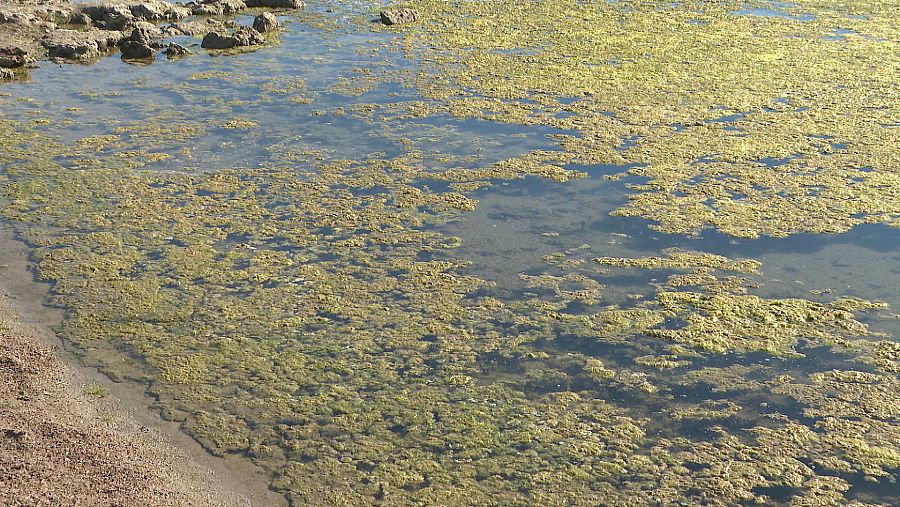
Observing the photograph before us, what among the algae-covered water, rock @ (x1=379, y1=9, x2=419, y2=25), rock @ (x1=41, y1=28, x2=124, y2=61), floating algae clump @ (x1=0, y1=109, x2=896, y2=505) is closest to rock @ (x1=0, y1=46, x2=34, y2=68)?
rock @ (x1=41, y1=28, x2=124, y2=61)

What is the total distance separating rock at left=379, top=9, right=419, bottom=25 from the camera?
10.7 meters

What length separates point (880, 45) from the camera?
9477mm

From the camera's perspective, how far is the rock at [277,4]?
11.6 metres

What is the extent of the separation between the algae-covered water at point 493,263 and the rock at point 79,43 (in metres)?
0.39

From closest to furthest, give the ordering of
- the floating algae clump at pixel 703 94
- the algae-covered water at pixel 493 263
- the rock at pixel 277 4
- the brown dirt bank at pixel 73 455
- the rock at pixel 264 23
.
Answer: the brown dirt bank at pixel 73 455 → the algae-covered water at pixel 493 263 → the floating algae clump at pixel 703 94 → the rock at pixel 264 23 → the rock at pixel 277 4

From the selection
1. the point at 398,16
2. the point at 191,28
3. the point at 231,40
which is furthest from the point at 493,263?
the point at 191,28

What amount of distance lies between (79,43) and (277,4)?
2.88 metres

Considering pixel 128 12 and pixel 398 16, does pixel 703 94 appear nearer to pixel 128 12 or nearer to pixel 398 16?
pixel 398 16

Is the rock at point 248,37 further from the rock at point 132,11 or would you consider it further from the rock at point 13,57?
the rock at point 13,57

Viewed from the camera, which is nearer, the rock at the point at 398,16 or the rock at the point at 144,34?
the rock at the point at 144,34

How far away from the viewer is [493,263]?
17.1 ft

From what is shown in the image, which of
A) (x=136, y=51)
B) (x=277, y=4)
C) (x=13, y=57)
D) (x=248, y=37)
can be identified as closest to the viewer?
(x=13, y=57)

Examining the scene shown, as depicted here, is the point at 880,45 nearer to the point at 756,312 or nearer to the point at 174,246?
the point at 756,312

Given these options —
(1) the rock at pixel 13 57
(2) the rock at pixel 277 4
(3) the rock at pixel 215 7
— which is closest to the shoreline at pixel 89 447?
(1) the rock at pixel 13 57
